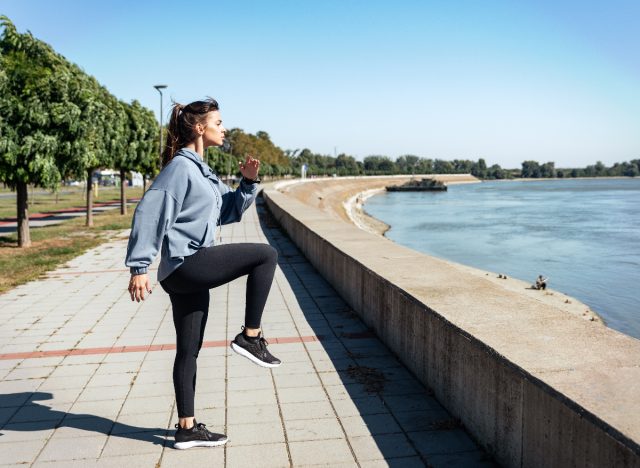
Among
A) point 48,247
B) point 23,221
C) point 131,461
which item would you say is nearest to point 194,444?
point 131,461

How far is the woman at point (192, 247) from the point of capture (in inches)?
112

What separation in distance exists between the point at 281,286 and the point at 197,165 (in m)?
5.84

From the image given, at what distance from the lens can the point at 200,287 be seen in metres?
2.98

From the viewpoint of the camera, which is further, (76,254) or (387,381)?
(76,254)

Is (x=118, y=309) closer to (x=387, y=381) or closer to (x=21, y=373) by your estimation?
(x=21, y=373)

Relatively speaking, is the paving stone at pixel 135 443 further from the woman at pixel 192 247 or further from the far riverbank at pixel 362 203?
the far riverbank at pixel 362 203

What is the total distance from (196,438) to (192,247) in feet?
3.83

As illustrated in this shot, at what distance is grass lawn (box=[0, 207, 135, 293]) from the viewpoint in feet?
34.6

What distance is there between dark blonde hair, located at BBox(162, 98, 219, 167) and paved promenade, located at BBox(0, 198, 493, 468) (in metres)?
1.75

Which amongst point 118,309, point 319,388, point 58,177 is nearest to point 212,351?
point 319,388

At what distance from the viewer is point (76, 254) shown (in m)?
13.0

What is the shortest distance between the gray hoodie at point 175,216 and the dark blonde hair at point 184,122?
0.45 ft

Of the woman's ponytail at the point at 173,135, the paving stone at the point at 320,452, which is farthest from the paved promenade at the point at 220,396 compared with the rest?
the woman's ponytail at the point at 173,135

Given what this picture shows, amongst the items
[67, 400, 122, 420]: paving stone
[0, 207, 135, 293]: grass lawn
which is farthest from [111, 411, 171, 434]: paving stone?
[0, 207, 135, 293]: grass lawn
